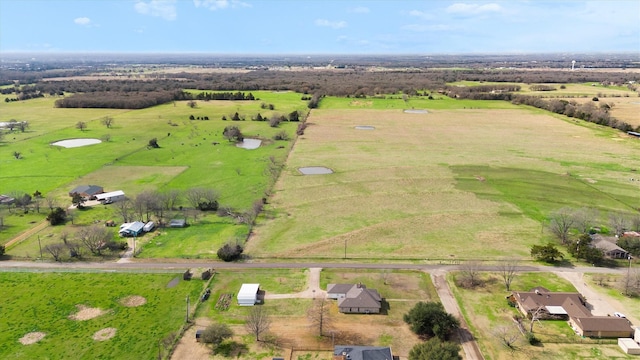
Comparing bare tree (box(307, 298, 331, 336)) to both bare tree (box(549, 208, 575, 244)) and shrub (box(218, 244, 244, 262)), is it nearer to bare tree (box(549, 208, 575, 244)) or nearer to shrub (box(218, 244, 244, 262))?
shrub (box(218, 244, 244, 262))

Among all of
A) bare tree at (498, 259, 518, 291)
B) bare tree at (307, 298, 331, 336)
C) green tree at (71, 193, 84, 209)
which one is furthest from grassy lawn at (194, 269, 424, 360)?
green tree at (71, 193, 84, 209)

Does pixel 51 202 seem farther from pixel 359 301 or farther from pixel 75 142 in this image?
pixel 359 301

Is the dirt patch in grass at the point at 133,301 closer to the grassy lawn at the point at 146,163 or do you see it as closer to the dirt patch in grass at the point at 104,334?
the dirt patch in grass at the point at 104,334

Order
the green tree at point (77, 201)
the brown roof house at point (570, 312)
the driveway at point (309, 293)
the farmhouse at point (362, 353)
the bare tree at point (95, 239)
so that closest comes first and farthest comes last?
the farmhouse at point (362, 353) → the brown roof house at point (570, 312) → the driveway at point (309, 293) → the bare tree at point (95, 239) → the green tree at point (77, 201)

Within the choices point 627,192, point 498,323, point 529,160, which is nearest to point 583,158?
point 529,160

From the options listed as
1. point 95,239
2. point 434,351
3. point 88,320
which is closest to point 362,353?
point 434,351

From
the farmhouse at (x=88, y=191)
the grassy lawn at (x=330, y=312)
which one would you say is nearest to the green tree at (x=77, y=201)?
the farmhouse at (x=88, y=191)

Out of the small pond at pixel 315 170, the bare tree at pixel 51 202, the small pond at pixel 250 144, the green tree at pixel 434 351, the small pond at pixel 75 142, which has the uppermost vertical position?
the small pond at pixel 75 142
